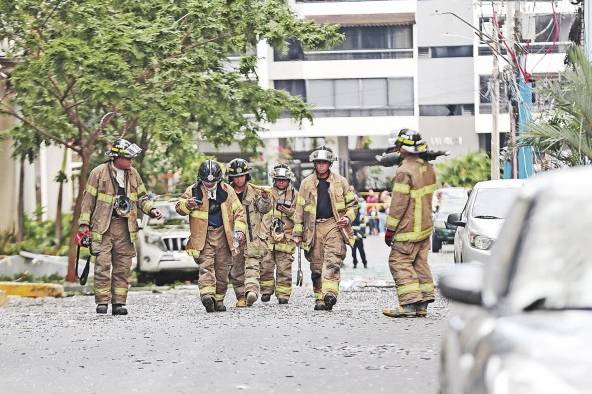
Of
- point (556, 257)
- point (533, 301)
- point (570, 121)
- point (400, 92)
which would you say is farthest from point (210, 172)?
point (400, 92)

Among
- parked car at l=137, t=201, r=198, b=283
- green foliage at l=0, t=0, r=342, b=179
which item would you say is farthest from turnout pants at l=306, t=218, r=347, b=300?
parked car at l=137, t=201, r=198, b=283

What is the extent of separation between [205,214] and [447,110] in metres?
51.4

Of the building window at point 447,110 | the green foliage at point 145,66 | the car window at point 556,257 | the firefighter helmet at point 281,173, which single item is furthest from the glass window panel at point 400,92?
the car window at point 556,257

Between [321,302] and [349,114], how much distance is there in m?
48.5

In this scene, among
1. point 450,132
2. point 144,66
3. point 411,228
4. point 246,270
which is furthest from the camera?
point 450,132

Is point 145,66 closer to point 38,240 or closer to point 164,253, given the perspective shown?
point 164,253

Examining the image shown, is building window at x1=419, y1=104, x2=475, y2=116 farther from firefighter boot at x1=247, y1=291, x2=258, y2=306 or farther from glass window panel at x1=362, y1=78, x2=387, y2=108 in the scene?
firefighter boot at x1=247, y1=291, x2=258, y2=306

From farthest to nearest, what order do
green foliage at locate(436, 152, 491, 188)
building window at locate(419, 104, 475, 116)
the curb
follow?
building window at locate(419, 104, 475, 116), green foliage at locate(436, 152, 491, 188), the curb

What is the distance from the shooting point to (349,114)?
64500 millimetres

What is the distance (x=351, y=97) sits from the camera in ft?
212

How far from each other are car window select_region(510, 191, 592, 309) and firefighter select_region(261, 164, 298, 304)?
12821mm

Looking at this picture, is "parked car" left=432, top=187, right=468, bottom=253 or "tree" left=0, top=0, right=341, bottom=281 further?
"parked car" left=432, top=187, right=468, bottom=253

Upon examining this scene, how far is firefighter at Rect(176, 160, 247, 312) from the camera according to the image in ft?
54.1

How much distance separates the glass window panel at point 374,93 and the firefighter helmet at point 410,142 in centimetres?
5028
